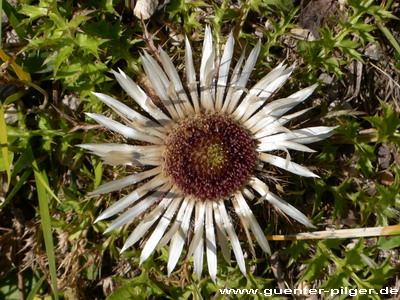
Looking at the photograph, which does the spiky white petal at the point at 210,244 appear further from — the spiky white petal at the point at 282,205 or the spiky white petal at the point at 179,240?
the spiky white petal at the point at 282,205

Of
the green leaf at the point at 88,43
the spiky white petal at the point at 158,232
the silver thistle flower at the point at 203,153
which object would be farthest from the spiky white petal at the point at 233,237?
the green leaf at the point at 88,43

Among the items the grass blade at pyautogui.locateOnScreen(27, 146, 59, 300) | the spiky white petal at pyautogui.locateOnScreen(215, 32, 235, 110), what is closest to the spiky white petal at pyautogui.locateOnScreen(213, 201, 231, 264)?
the spiky white petal at pyautogui.locateOnScreen(215, 32, 235, 110)

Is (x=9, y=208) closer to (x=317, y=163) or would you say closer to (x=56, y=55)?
(x=56, y=55)

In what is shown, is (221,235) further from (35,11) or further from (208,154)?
(35,11)

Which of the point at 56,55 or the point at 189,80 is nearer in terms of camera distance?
the point at 189,80

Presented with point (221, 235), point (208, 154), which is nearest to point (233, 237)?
point (221, 235)

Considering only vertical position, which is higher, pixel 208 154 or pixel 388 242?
pixel 208 154

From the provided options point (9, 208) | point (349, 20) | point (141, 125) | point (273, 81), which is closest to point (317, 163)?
point (273, 81)

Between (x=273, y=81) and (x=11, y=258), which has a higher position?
(x=273, y=81)
